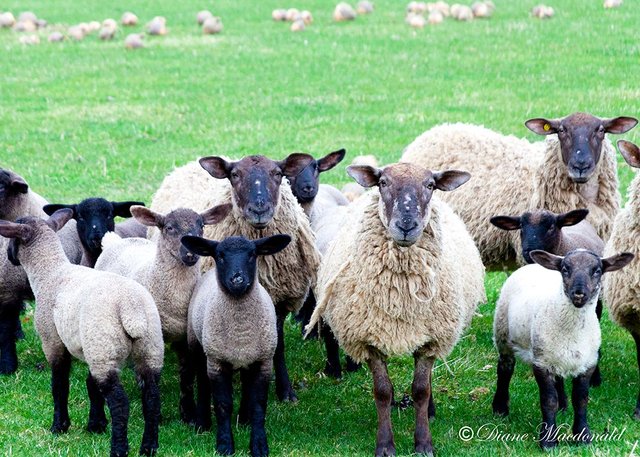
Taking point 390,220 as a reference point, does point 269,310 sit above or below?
below

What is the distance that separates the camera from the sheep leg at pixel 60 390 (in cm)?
720

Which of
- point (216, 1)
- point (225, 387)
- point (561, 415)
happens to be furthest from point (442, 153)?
point (216, 1)

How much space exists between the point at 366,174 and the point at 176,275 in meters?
1.56

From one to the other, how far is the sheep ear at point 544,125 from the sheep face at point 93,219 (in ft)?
11.5

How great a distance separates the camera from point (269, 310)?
7164 mm

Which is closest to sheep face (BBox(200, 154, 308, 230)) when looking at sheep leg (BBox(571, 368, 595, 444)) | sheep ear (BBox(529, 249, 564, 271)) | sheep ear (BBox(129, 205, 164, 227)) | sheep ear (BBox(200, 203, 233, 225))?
sheep ear (BBox(200, 203, 233, 225))

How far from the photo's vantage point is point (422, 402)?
277 inches

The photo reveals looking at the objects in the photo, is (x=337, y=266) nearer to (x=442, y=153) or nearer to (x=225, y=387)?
(x=225, y=387)

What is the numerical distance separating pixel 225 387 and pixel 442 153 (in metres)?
4.34

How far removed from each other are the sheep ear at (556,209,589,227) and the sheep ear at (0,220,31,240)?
12.8 feet

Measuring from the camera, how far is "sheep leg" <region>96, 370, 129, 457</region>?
663 centimetres

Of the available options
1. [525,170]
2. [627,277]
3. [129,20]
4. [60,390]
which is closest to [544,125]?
[525,170]

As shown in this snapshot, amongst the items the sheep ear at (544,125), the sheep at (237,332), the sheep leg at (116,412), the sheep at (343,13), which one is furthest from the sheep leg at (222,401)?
the sheep at (343,13)

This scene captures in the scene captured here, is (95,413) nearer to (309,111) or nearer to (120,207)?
(120,207)
